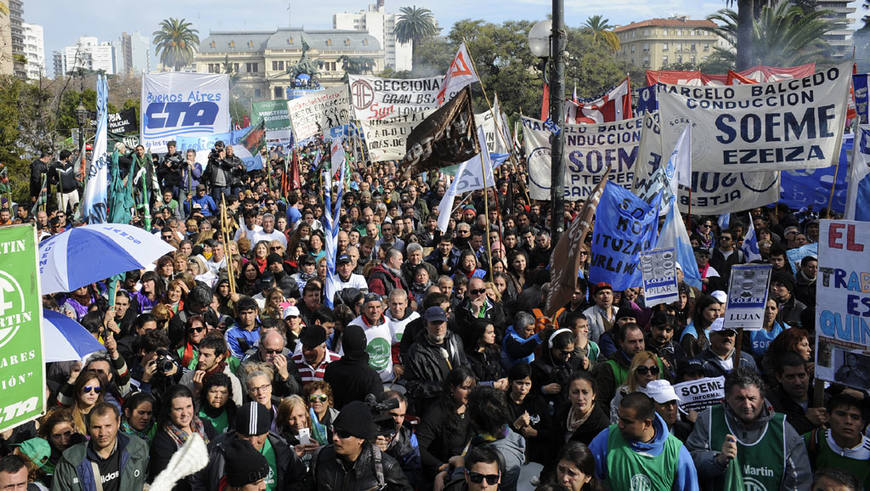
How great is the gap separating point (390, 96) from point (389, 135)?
0.98m

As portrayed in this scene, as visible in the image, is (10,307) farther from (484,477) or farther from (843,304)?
(843,304)

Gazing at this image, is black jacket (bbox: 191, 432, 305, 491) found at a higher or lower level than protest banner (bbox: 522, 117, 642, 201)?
lower

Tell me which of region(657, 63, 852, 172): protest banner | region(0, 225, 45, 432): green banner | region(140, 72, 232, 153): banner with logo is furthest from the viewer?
region(140, 72, 232, 153): banner with logo

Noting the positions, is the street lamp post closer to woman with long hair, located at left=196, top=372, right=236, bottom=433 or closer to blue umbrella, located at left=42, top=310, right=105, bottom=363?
woman with long hair, located at left=196, top=372, right=236, bottom=433

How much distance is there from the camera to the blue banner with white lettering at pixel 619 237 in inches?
295

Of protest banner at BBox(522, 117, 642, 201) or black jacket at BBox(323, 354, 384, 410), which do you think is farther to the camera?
protest banner at BBox(522, 117, 642, 201)

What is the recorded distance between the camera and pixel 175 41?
12275 cm

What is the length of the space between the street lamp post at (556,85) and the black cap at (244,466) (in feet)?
20.7

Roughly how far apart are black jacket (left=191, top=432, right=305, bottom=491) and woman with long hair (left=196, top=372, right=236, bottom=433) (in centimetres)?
63

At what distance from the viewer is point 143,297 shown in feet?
28.0

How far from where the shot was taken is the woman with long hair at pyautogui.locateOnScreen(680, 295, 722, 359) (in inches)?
255

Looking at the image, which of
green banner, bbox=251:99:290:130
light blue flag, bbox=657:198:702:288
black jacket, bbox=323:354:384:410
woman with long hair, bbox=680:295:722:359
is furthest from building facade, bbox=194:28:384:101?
black jacket, bbox=323:354:384:410

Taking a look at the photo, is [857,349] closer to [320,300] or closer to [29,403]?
[29,403]

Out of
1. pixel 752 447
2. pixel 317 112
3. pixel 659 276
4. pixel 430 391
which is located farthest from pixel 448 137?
pixel 317 112
